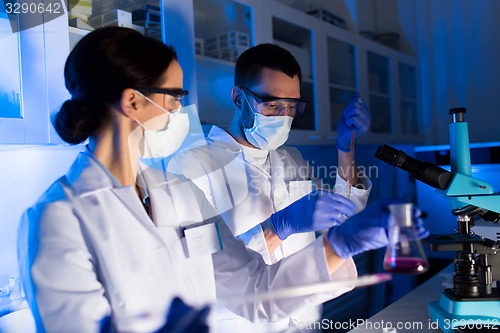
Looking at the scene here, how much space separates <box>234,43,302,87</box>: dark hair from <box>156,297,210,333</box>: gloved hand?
0.85 m

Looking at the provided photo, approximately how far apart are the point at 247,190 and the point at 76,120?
0.79 meters

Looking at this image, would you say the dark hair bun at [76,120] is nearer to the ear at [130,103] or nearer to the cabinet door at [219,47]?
the ear at [130,103]

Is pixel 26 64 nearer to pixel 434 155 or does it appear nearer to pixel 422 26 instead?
pixel 434 155

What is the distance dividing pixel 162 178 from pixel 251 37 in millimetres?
1087

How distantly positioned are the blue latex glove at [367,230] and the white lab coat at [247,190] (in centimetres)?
55

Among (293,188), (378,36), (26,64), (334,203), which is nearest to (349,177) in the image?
(293,188)

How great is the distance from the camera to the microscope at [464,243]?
1.11 m

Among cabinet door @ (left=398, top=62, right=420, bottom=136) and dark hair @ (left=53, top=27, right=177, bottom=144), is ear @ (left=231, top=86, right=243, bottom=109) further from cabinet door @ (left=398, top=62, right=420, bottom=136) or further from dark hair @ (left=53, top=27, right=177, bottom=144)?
cabinet door @ (left=398, top=62, right=420, bottom=136)

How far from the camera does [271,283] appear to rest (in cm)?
120

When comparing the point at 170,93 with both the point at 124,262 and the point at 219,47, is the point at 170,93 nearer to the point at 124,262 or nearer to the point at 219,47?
the point at 124,262

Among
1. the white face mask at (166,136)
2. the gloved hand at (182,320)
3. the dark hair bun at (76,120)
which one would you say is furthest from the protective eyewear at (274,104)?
the gloved hand at (182,320)

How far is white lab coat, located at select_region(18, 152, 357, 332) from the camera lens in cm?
91

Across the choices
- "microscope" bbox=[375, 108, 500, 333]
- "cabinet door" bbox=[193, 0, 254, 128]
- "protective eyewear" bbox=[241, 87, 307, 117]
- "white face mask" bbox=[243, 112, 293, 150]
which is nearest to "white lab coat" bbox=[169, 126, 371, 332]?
"white face mask" bbox=[243, 112, 293, 150]

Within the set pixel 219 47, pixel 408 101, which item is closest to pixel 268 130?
pixel 219 47
